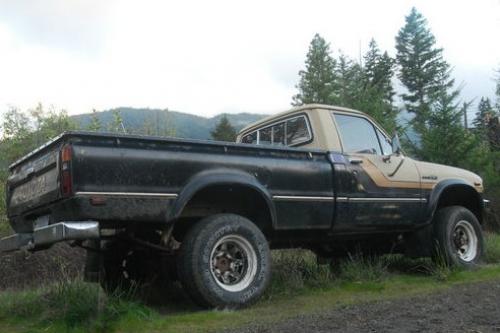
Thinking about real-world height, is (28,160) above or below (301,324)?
above

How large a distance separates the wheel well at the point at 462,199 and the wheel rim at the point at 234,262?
3.57 m

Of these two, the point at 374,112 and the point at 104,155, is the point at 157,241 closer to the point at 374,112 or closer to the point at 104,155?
the point at 104,155

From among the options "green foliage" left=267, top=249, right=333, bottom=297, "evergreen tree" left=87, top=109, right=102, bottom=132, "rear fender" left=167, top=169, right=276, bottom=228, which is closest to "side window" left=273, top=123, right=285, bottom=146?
"green foliage" left=267, top=249, right=333, bottom=297

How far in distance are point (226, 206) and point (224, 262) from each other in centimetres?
70

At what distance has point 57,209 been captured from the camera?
5.29 meters

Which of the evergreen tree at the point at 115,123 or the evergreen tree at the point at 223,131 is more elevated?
the evergreen tree at the point at 223,131

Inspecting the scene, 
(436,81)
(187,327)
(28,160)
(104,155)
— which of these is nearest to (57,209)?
(104,155)

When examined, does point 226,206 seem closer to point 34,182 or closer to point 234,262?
point 234,262

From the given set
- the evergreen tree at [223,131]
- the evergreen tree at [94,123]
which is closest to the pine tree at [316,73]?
the evergreen tree at [223,131]

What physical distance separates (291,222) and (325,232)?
656mm

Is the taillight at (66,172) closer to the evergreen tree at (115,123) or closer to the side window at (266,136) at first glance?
the side window at (266,136)

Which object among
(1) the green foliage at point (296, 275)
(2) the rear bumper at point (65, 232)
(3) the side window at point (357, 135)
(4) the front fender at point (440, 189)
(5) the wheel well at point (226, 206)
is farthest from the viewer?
(4) the front fender at point (440, 189)

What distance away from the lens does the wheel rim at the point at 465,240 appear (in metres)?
8.19

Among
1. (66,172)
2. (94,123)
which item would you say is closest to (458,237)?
(66,172)
